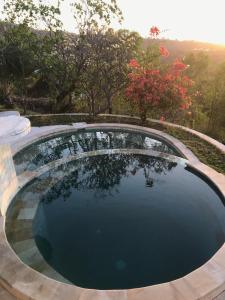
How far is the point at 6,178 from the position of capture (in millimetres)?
6695

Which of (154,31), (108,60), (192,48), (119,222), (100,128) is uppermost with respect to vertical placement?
(154,31)

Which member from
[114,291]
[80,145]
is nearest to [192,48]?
[80,145]

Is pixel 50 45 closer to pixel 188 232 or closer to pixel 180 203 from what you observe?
pixel 180 203

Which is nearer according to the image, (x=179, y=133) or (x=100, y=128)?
(x=179, y=133)

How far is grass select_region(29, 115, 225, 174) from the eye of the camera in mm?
9094

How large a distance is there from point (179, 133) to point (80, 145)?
4.11 meters

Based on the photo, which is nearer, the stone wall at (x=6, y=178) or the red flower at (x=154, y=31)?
the stone wall at (x=6, y=178)

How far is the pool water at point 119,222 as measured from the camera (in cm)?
507

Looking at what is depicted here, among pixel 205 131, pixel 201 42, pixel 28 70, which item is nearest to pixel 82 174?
pixel 205 131

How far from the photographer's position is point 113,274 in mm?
4926

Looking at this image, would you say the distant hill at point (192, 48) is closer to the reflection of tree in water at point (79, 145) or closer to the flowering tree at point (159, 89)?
the flowering tree at point (159, 89)

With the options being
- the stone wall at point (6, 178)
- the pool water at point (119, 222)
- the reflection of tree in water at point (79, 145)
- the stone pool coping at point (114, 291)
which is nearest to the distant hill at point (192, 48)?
the reflection of tree in water at point (79, 145)

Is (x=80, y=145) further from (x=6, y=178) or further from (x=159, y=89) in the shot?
(x=6, y=178)

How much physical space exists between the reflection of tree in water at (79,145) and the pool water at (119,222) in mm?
1046
